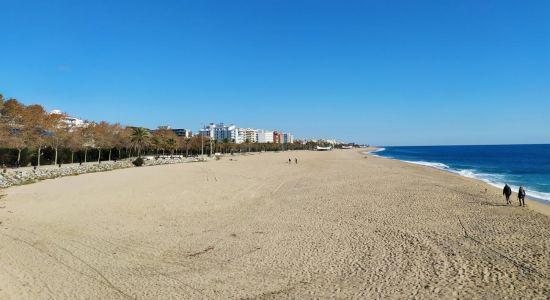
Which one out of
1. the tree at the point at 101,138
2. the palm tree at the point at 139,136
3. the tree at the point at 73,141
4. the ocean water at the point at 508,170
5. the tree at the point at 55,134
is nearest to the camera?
the ocean water at the point at 508,170

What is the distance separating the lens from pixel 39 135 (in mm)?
40719

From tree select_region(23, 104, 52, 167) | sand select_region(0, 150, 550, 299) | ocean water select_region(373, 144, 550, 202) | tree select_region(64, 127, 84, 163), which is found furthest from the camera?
tree select_region(64, 127, 84, 163)

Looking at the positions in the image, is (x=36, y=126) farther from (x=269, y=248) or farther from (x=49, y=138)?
(x=269, y=248)

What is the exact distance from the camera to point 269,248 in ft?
36.3

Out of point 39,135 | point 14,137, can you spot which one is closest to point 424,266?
point 14,137

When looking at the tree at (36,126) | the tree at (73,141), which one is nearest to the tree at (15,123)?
the tree at (36,126)

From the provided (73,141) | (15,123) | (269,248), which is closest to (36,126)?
(15,123)

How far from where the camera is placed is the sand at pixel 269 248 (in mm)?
8031

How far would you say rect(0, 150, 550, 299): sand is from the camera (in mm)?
8031

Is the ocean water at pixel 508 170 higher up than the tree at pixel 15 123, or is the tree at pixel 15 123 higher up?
the tree at pixel 15 123

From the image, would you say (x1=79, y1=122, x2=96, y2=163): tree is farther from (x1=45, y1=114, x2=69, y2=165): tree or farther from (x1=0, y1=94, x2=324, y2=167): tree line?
(x1=45, y1=114, x2=69, y2=165): tree

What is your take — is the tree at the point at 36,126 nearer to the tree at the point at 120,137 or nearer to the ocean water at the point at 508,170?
the tree at the point at 120,137

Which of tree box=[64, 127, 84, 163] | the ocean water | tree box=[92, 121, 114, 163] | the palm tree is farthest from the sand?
the palm tree

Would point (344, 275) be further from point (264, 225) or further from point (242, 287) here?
point (264, 225)
